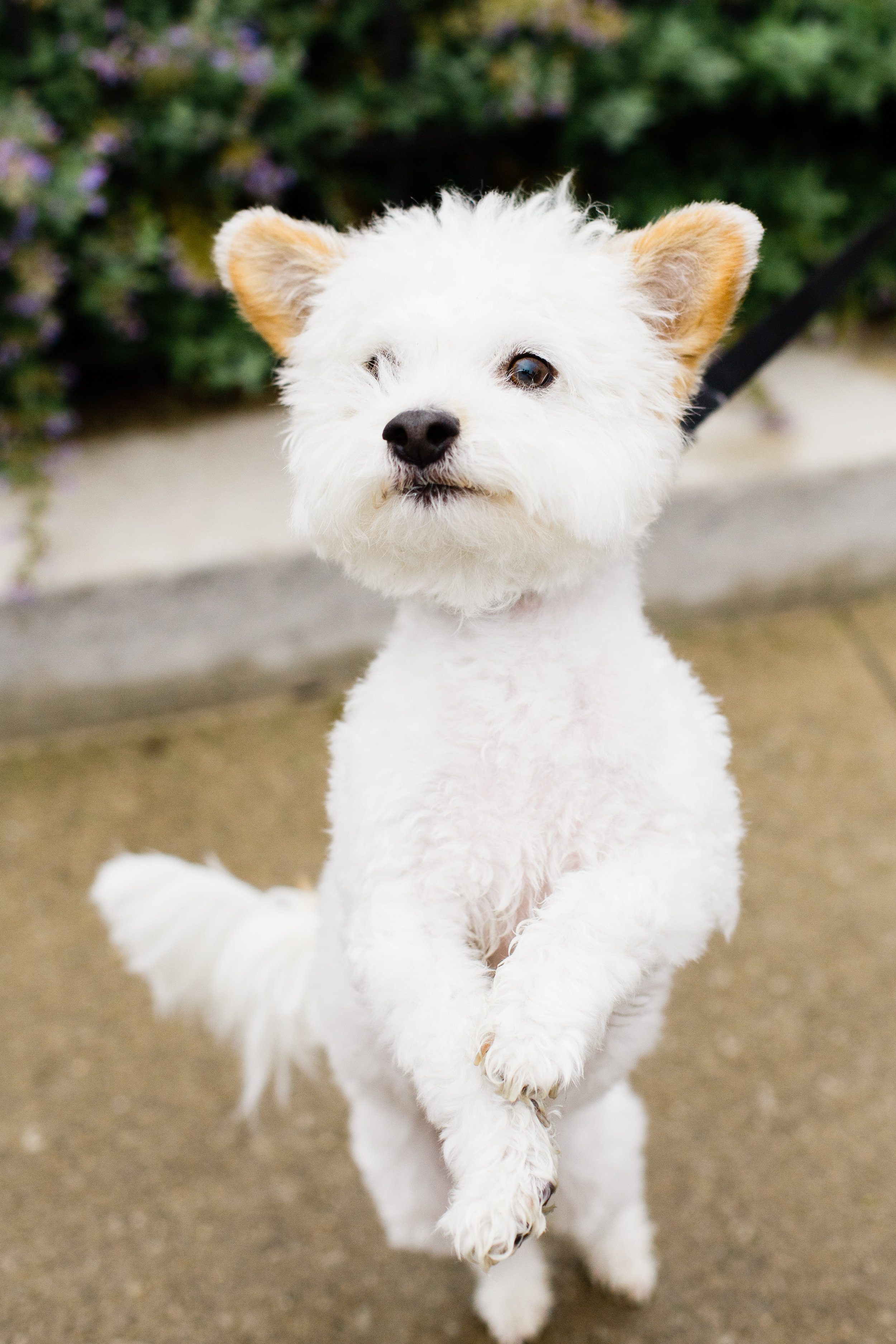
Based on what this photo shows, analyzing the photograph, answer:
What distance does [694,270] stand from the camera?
1.62 metres

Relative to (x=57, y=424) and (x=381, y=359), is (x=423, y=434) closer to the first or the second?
(x=381, y=359)

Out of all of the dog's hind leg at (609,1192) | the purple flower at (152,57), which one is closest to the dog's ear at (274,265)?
the dog's hind leg at (609,1192)

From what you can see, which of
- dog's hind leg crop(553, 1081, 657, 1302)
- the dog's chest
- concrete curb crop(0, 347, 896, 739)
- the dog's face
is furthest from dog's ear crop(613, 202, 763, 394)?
concrete curb crop(0, 347, 896, 739)

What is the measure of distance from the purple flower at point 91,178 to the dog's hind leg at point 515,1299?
3.23 meters

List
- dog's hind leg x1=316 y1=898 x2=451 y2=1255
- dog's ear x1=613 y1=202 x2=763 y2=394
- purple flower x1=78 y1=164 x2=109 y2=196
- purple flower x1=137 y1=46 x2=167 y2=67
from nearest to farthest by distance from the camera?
dog's ear x1=613 y1=202 x2=763 y2=394 < dog's hind leg x1=316 y1=898 x2=451 y2=1255 < purple flower x1=78 y1=164 x2=109 y2=196 < purple flower x1=137 y1=46 x2=167 y2=67

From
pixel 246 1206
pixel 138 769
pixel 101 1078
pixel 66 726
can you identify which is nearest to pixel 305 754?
pixel 138 769

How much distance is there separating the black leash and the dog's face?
22 cm

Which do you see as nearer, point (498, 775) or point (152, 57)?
point (498, 775)

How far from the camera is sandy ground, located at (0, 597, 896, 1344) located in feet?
7.27

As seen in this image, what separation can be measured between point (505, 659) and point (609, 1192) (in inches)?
44.2

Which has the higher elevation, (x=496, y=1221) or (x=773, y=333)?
(x=773, y=333)

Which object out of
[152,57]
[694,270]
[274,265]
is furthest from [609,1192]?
[152,57]

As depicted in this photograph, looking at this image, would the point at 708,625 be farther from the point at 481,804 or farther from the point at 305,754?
the point at 481,804

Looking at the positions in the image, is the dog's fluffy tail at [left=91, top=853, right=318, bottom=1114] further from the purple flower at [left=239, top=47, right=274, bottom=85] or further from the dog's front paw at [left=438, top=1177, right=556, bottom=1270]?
the purple flower at [left=239, top=47, right=274, bottom=85]
